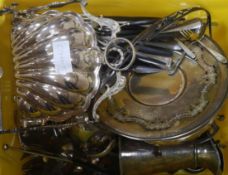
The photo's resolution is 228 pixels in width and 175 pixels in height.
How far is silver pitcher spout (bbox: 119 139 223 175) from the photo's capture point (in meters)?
0.99

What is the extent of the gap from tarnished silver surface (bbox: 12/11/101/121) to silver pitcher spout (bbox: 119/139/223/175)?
0.62ft

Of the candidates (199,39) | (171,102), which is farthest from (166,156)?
(199,39)

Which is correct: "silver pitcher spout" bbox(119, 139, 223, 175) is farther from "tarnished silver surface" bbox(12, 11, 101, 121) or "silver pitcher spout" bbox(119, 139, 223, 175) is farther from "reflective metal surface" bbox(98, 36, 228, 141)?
"tarnished silver surface" bbox(12, 11, 101, 121)

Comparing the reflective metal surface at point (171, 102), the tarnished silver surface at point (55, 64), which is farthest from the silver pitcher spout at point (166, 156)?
the tarnished silver surface at point (55, 64)

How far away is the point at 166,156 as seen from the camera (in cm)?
99

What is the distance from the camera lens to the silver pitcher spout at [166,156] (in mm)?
993

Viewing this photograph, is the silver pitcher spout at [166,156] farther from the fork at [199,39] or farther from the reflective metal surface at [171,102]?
the fork at [199,39]

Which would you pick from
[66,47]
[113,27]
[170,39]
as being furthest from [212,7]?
[66,47]

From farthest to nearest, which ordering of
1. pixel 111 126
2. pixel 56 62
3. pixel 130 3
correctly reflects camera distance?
pixel 130 3 < pixel 111 126 < pixel 56 62

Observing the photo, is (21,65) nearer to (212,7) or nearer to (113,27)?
(113,27)

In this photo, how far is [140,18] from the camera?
3.27 feet

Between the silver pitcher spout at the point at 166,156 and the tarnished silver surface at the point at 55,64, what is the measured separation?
0.62 ft

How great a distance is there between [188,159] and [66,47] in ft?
1.26

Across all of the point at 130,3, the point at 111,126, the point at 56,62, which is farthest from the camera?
the point at 130,3
